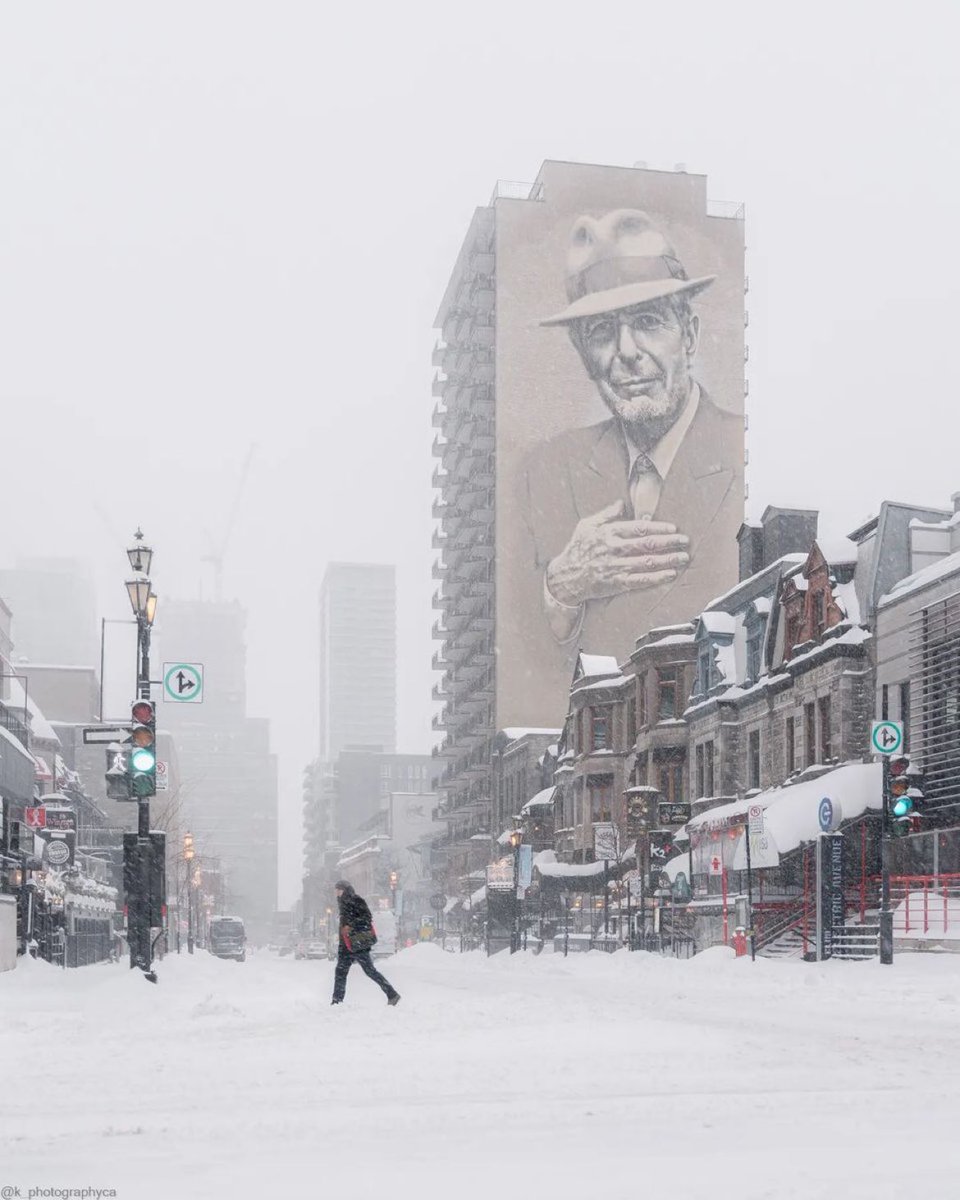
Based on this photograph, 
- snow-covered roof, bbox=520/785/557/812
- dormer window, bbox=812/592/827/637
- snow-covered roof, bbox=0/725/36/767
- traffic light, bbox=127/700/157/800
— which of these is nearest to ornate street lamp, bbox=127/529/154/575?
traffic light, bbox=127/700/157/800

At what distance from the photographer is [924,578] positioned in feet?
133

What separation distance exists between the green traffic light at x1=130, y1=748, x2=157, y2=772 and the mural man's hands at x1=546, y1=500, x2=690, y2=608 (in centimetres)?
8696

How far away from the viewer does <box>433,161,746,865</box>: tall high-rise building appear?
4380 inches

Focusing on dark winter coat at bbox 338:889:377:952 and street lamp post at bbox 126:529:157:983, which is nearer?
dark winter coat at bbox 338:889:377:952

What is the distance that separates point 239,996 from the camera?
76.4 feet

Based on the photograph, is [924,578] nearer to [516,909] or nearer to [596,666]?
[516,909]

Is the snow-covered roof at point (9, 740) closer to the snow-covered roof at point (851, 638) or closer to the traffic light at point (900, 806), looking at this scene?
the snow-covered roof at point (851, 638)

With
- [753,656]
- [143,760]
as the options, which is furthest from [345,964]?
[753,656]

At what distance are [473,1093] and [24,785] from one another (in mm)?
40732

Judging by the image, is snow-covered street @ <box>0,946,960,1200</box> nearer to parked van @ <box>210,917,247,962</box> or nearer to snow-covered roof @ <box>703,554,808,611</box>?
snow-covered roof @ <box>703,554,808,611</box>

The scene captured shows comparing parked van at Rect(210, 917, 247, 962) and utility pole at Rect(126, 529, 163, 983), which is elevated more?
utility pole at Rect(126, 529, 163, 983)

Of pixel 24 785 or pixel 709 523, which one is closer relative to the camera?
pixel 24 785

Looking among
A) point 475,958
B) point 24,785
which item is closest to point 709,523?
point 475,958

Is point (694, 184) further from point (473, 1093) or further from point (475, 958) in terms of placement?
point (473, 1093)
